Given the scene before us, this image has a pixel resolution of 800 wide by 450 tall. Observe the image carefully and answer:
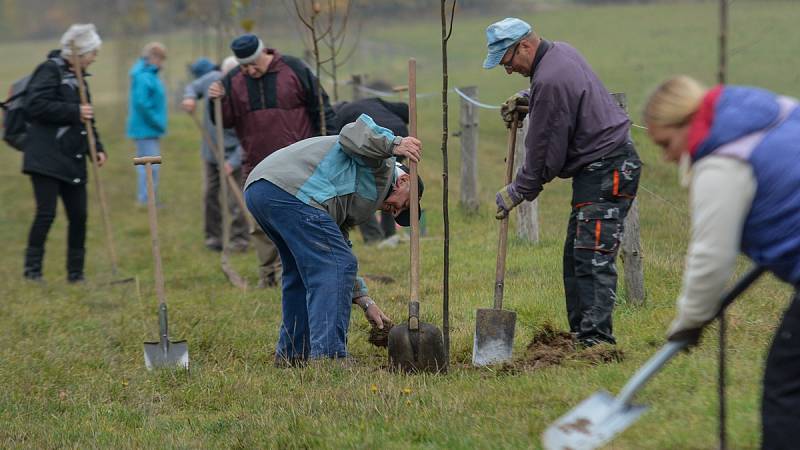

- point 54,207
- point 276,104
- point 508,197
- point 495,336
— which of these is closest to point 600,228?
point 508,197

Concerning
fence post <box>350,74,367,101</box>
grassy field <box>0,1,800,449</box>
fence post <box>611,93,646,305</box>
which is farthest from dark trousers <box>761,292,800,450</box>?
fence post <box>350,74,367,101</box>

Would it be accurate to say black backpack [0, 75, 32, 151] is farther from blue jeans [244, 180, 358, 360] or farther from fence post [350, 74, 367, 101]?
fence post [350, 74, 367, 101]

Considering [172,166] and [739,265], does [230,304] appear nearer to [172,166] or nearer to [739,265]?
[739,265]

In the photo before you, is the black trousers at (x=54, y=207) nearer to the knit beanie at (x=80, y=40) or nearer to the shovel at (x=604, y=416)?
the knit beanie at (x=80, y=40)

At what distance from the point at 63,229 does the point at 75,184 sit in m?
5.84

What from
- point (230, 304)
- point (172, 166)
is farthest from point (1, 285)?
point (172, 166)

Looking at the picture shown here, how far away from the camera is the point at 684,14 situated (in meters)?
36.4

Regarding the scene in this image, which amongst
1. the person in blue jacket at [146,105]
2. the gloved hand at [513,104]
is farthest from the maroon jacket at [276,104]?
the person in blue jacket at [146,105]

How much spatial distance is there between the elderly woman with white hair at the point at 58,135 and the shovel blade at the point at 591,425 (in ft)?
22.3

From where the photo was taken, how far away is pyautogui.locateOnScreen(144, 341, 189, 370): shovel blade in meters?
6.08

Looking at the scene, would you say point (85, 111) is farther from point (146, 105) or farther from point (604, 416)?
point (604, 416)

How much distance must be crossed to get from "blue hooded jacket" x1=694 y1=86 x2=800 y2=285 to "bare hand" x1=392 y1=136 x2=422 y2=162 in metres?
2.20

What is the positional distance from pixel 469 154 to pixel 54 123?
13.8 feet

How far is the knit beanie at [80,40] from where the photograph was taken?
9.31m
